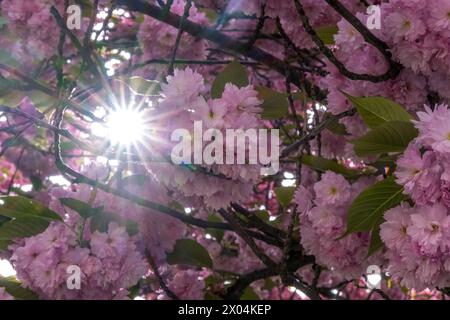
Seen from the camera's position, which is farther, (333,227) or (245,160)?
(333,227)

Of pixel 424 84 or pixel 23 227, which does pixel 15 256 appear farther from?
pixel 424 84

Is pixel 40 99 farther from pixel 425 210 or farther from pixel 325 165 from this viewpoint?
pixel 425 210

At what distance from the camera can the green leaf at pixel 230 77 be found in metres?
1.54

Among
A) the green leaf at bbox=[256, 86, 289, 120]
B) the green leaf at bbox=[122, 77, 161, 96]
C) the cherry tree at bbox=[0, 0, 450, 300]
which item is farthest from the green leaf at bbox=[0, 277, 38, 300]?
the green leaf at bbox=[256, 86, 289, 120]

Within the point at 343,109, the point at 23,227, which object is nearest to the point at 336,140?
the point at 343,109

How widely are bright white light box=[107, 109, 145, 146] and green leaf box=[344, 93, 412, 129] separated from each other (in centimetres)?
51

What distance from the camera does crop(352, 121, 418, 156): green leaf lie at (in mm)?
1358

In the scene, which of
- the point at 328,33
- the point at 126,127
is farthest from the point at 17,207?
the point at 328,33

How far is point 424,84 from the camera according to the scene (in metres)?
1.65

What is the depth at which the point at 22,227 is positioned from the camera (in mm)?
1636

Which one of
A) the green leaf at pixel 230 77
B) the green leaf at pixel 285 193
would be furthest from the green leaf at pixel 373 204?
the green leaf at pixel 285 193

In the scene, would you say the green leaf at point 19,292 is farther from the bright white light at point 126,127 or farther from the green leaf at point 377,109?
the green leaf at point 377,109

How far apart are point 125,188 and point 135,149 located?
0.43 m

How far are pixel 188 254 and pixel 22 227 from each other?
621mm
